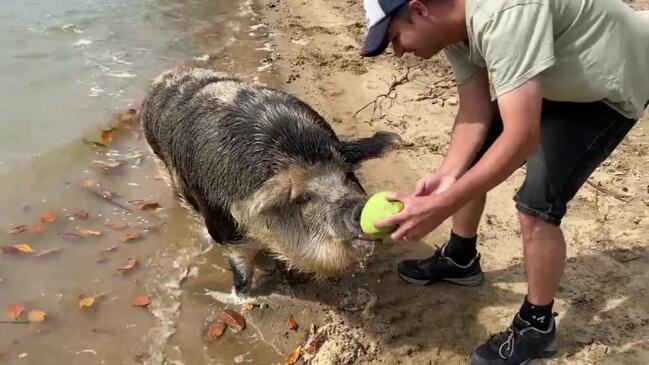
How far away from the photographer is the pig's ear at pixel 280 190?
13.1 ft

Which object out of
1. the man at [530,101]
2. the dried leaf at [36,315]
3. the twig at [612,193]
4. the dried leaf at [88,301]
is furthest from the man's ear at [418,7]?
the dried leaf at [36,315]

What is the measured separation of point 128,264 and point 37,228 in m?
0.96

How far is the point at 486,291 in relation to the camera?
433 centimetres

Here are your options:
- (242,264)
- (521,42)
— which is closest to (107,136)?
(242,264)

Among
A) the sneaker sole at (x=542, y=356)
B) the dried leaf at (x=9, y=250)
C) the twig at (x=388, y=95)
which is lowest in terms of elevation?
the twig at (x=388, y=95)

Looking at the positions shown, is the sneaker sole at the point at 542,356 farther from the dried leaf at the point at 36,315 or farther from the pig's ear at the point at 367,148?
the dried leaf at the point at 36,315

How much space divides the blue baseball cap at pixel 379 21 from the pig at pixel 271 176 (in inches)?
44.9

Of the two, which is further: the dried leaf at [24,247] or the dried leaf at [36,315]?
the dried leaf at [24,247]

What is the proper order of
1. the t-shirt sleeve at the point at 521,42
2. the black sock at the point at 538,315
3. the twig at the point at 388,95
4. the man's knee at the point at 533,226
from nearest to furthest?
the t-shirt sleeve at the point at 521,42 → the man's knee at the point at 533,226 → the black sock at the point at 538,315 → the twig at the point at 388,95

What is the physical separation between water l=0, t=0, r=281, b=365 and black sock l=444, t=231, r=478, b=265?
4.15 ft

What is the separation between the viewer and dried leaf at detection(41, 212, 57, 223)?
5605 mm

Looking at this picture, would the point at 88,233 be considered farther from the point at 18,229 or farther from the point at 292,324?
the point at 292,324

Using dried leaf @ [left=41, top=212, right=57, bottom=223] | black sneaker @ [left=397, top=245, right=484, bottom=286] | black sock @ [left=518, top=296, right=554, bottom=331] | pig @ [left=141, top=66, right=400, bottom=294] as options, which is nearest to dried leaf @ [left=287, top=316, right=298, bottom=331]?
pig @ [left=141, top=66, right=400, bottom=294]

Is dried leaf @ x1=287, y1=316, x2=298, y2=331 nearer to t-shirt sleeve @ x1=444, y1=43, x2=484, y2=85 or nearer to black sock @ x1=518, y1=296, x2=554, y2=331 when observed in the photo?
black sock @ x1=518, y1=296, x2=554, y2=331
